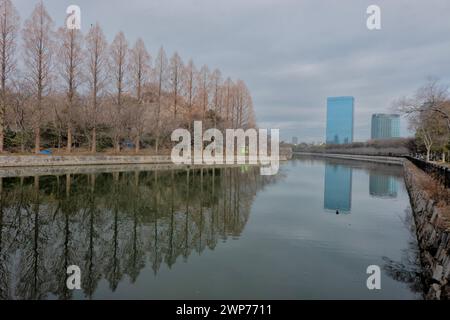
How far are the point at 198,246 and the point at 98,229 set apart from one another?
2557 millimetres

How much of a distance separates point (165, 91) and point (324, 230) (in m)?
27.1

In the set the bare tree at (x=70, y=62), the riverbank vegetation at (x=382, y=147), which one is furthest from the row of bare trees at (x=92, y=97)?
the riverbank vegetation at (x=382, y=147)

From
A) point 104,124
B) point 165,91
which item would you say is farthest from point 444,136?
point 104,124

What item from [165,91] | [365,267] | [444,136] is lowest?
[365,267]

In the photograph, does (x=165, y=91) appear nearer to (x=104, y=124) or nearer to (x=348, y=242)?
(x=104, y=124)

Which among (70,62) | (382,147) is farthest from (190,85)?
(382,147)

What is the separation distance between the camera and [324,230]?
736 centimetres

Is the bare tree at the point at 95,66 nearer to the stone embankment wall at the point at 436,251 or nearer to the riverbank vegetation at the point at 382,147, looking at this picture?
the stone embankment wall at the point at 436,251

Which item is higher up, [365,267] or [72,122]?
[72,122]

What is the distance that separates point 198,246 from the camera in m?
6.01
